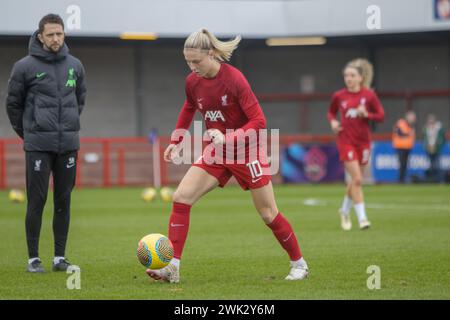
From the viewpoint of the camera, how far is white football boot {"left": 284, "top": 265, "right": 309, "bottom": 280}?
30.1ft

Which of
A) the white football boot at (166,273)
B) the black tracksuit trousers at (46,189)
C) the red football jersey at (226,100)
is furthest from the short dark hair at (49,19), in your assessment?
the white football boot at (166,273)

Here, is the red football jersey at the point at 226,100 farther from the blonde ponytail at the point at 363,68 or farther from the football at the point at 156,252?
the blonde ponytail at the point at 363,68

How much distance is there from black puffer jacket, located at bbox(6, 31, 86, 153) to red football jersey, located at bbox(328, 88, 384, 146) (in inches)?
249

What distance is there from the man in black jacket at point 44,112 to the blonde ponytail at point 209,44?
5.45ft

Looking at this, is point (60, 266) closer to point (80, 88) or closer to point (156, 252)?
point (156, 252)

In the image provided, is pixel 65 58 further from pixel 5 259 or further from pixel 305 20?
pixel 305 20

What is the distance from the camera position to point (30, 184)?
32.7 ft

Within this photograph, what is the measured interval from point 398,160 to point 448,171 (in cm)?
164

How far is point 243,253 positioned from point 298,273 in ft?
8.90

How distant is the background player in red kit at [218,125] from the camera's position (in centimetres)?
880

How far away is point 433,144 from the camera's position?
3081 cm

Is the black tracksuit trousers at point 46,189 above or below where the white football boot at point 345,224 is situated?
above

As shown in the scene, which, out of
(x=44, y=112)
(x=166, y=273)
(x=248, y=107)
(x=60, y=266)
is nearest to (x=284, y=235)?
(x=166, y=273)

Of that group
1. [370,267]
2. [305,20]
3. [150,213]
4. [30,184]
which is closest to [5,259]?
[30,184]
